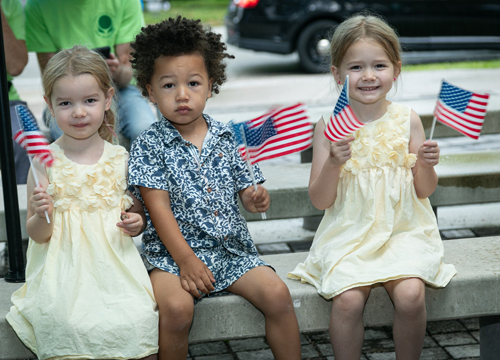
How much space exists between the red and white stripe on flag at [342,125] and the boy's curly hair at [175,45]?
542 mm

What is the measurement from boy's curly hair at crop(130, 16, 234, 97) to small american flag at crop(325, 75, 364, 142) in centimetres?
54

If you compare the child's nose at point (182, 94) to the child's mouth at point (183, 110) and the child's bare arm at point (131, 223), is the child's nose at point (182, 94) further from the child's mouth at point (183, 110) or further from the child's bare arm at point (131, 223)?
the child's bare arm at point (131, 223)

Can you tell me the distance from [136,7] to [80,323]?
2462mm

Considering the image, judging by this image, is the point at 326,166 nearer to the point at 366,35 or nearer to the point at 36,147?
the point at 366,35

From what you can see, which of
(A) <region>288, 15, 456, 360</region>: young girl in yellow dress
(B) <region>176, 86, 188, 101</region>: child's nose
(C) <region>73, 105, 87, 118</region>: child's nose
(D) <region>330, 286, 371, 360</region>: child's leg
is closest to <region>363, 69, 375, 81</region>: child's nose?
(A) <region>288, 15, 456, 360</region>: young girl in yellow dress

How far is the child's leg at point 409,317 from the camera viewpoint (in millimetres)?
2566

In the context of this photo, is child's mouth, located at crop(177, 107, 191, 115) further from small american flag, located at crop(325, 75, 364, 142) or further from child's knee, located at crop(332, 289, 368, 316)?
child's knee, located at crop(332, 289, 368, 316)

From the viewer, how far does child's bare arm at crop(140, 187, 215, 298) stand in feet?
8.43

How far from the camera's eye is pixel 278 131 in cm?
289

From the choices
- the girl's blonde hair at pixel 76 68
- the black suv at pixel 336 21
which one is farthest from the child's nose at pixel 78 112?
the black suv at pixel 336 21

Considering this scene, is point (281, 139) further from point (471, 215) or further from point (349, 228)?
point (471, 215)

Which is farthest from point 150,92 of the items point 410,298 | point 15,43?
point 15,43

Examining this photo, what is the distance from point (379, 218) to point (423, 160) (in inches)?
11.7

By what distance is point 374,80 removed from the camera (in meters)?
2.79
